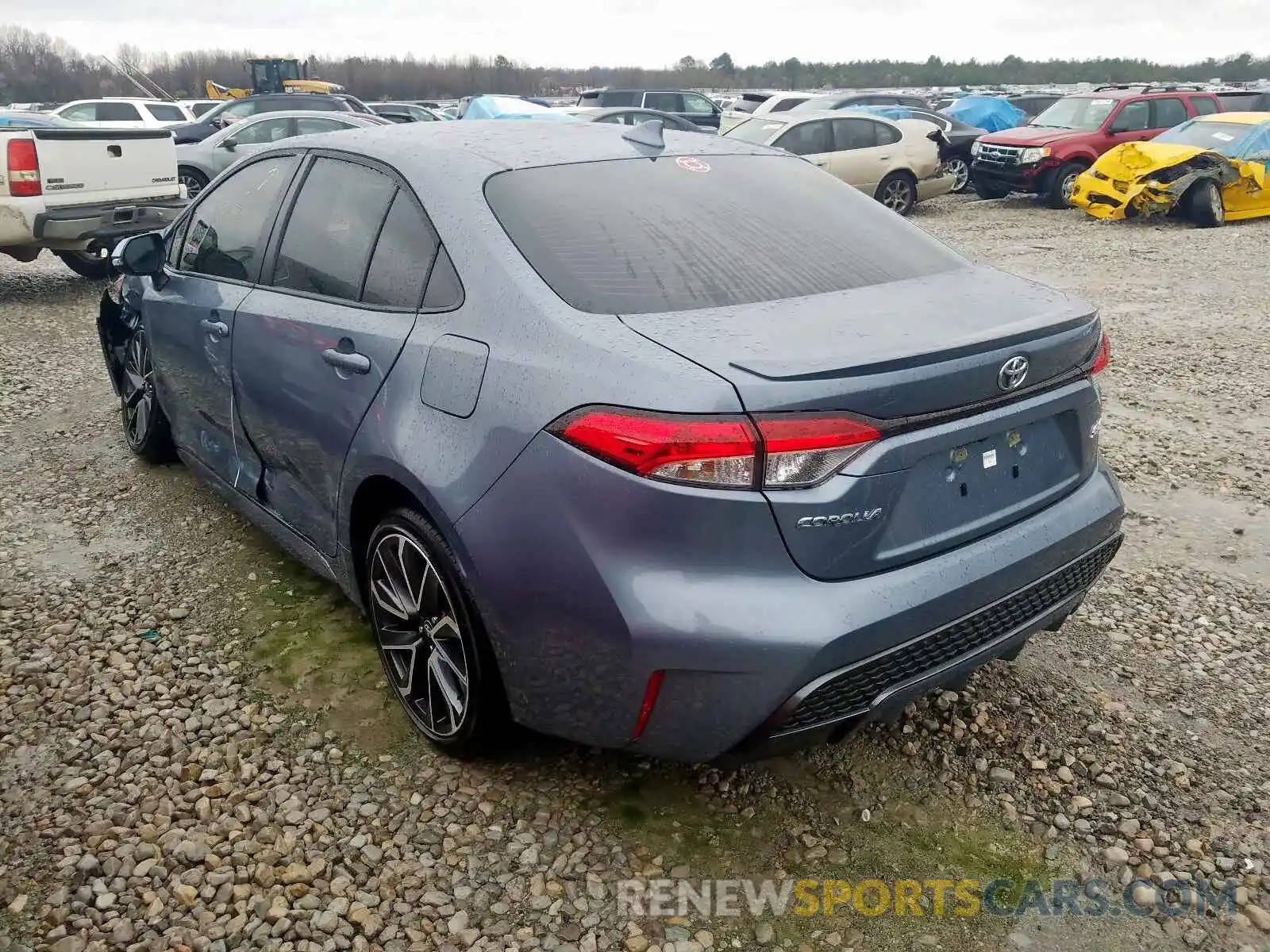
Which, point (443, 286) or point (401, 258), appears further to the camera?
point (401, 258)

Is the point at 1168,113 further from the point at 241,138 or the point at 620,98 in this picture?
the point at 241,138

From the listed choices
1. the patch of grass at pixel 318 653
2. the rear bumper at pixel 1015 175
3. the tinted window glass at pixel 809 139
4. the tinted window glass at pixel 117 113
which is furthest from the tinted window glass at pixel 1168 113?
the tinted window glass at pixel 117 113

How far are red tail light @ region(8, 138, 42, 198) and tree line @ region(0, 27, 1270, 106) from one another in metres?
52.6

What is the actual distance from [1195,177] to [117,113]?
62.3 ft

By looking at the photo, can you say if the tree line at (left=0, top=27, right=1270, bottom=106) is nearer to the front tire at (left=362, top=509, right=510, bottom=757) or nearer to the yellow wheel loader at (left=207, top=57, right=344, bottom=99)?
the yellow wheel loader at (left=207, top=57, right=344, bottom=99)

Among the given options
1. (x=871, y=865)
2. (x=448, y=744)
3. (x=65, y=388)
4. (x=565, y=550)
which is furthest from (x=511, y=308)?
(x=65, y=388)

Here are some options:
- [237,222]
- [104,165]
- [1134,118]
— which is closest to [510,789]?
[237,222]

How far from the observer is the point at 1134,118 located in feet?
50.2

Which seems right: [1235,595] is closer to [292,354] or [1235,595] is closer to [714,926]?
[714,926]

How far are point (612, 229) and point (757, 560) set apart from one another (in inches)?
40.9

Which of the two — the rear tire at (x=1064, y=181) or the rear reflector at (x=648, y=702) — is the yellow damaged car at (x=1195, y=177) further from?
the rear reflector at (x=648, y=702)

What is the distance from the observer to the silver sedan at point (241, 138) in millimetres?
12953

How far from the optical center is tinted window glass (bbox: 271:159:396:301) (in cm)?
288

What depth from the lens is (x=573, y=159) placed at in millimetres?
2869
